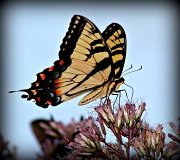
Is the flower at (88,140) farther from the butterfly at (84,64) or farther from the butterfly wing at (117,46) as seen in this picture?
the butterfly wing at (117,46)

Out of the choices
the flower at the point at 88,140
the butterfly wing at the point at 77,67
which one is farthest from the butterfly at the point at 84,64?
the flower at the point at 88,140

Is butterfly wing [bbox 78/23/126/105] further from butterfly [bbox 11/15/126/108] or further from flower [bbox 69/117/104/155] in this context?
flower [bbox 69/117/104/155]

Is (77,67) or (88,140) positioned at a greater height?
(77,67)

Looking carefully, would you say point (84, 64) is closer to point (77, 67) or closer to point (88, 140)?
point (77, 67)

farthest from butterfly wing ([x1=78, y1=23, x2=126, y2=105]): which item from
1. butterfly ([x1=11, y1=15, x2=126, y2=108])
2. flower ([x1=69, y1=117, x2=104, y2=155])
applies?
flower ([x1=69, y1=117, x2=104, y2=155])

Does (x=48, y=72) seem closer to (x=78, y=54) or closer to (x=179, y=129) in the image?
(x=78, y=54)

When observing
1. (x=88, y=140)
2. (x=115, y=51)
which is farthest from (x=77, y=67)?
(x=88, y=140)

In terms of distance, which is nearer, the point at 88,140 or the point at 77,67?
the point at 88,140

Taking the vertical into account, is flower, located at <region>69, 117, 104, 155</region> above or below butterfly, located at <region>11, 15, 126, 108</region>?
below
